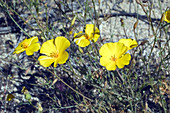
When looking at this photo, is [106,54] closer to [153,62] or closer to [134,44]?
[134,44]

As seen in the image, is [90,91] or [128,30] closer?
[90,91]

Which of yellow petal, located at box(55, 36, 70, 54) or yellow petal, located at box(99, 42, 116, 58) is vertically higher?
yellow petal, located at box(55, 36, 70, 54)

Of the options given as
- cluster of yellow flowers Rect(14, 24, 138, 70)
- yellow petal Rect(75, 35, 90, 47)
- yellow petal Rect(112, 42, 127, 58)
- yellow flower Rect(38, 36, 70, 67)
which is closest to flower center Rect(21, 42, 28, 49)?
cluster of yellow flowers Rect(14, 24, 138, 70)

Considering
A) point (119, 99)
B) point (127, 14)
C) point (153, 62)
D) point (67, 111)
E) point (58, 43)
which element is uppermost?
point (127, 14)

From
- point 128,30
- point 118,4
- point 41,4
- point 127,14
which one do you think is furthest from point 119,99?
point 41,4

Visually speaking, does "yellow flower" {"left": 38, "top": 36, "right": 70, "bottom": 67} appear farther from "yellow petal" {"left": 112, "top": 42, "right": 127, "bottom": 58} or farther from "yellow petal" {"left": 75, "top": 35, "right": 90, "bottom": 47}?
"yellow petal" {"left": 112, "top": 42, "right": 127, "bottom": 58}

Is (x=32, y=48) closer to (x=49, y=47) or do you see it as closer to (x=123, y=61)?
(x=49, y=47)

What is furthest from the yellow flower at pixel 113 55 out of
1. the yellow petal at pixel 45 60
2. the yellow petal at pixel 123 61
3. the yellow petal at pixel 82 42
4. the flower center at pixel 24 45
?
the flower center at pixel 24 45

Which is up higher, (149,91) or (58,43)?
(58,43)
